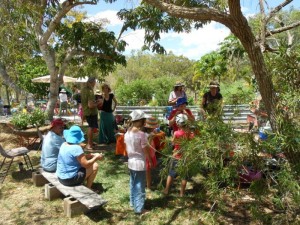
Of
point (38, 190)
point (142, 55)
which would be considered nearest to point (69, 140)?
point (38, 190)

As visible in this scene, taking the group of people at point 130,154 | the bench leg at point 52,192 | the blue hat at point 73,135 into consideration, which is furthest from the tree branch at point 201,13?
the bench leg at point 52,192

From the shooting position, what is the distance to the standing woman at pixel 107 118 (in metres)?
6.88

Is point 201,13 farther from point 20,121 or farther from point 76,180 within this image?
point 20,121

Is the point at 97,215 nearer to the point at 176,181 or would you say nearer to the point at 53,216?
the point at 53,216

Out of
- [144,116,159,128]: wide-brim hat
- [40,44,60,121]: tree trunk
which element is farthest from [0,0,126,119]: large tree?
[144,116,159,128]: wide-brim hat

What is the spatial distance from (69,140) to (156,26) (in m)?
4.16

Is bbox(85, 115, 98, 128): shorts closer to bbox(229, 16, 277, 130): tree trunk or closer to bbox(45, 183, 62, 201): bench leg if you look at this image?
bbox(45, 183, 62, 201): bench leg

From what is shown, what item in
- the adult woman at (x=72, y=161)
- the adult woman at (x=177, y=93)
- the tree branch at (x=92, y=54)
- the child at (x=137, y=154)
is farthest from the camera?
the tree branch at (x=92, y=54)

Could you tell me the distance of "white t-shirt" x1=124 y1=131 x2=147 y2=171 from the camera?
389 cm

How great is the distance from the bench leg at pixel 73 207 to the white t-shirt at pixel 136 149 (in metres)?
0.84

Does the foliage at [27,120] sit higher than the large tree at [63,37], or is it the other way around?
the large tree at [63,37]

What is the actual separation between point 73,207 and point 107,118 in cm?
345

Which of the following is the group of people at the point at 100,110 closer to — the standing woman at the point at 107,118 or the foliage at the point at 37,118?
the standing woman at the point at 107,118

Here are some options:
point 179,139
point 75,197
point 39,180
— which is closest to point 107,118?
point 39,180
